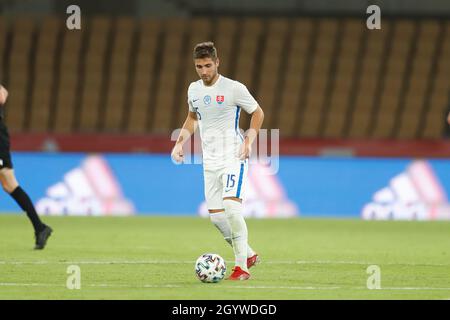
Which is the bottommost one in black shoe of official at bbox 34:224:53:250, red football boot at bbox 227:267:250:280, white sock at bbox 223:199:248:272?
red football boot at bbox 227:267:250:280

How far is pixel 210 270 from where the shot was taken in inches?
344

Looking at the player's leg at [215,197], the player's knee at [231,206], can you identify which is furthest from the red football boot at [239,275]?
the player's leg at [215,197]

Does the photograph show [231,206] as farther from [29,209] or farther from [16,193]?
[16,193]

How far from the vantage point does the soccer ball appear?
28.7 feet

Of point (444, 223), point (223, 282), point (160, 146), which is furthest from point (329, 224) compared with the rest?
point (223, 282)

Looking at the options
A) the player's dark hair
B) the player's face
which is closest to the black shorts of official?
the player's face

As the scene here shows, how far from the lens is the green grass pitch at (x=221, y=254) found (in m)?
8.20

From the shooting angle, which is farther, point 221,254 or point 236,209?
point 221,254

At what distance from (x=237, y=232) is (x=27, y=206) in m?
3.43

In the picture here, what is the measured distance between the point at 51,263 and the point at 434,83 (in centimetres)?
1292

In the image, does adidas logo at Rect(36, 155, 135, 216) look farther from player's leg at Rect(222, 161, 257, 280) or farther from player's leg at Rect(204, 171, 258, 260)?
player's leg at Rect(222, 161, 257, 280)

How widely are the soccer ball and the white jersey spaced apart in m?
0.88

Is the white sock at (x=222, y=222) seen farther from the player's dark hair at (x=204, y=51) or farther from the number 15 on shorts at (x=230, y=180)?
the player's dark hair at (x=204, y=51)

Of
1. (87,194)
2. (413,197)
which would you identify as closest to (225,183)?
(87,194)
